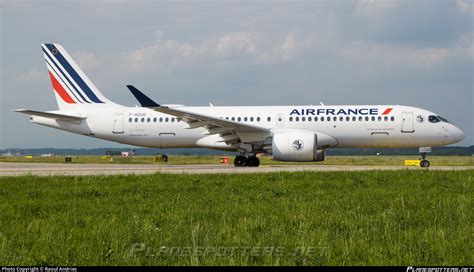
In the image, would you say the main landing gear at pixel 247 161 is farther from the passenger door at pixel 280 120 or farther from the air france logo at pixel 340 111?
the air france logo at pixel 340 111

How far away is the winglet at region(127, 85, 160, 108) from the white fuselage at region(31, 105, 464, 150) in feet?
7.93

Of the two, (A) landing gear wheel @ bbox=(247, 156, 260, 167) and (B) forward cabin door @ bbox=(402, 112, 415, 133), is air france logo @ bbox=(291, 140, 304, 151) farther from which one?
(B) forward cabin door @ bbox=(402, 112, 415, 133)

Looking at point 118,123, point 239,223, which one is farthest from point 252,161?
point 239,223

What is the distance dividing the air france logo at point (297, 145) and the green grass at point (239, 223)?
442 inches

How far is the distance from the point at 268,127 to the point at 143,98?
257 inches

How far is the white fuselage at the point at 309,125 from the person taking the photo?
2870cm

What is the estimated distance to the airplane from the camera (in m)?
27.9

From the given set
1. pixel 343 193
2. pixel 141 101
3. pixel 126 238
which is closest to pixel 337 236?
pixel 126 238

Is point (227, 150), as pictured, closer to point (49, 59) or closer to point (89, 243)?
point (49, 59)

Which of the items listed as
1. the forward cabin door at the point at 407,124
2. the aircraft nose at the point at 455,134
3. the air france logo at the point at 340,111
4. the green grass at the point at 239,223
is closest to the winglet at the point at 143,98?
the air france logo at the point at 340,111

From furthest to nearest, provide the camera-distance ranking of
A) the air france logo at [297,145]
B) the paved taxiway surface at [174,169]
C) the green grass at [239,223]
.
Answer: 1. the air france logo at [297,145]
2. the paved taxiway surface at [174,169]
3. the green grass at [239,223]

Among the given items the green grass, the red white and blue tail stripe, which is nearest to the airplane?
the red white and blue tail stripe

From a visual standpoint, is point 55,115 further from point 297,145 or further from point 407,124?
point 407,124

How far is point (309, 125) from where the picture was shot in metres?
29.3
